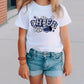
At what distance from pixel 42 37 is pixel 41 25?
0.11 meters

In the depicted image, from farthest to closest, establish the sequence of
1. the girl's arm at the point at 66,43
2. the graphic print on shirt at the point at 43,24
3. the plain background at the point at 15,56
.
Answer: the plain background at the point at 15,56 < the girl's arm at the point at 66,43 < the graphic print on shirt at the point at 43,24

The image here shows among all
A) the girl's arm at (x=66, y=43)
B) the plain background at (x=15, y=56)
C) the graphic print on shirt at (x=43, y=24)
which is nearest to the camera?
the graphic print on shirt at (x=43, y=24)

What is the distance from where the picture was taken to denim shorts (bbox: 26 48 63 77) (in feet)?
7.46

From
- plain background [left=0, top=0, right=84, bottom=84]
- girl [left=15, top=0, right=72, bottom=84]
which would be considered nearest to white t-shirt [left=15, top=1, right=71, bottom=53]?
girl [left=15, top=0, right=72, bottom=84]

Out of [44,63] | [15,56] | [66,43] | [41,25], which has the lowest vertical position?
[15,56]

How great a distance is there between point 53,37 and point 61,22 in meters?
0.17

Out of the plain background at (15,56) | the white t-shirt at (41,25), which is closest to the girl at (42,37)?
the white t-shirt at (41,25)

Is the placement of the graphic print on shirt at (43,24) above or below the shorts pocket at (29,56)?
above

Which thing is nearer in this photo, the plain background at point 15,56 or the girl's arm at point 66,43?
the girl's arm at point 66,43

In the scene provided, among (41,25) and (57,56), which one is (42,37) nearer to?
(41,25)

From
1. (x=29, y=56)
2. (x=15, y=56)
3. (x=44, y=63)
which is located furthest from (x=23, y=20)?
(x=15, y=56)

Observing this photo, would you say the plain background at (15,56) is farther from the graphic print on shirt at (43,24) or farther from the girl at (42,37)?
the graphic print on shirt at (43,24)

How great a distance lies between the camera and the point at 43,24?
2.27 meters

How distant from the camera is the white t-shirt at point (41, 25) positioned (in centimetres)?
227
